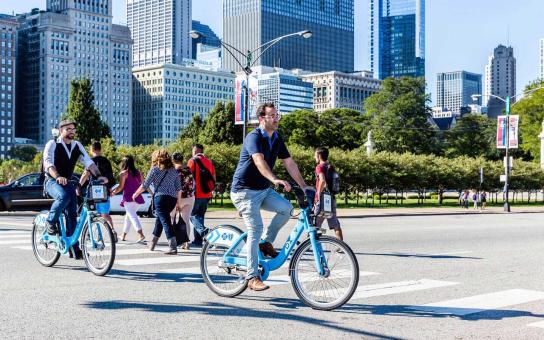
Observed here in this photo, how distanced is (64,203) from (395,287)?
4.39 meters

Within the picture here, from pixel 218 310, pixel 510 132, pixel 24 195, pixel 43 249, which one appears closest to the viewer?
pixel 218 310

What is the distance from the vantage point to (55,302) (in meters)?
7.82

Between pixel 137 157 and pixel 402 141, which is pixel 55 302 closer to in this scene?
pixel 137 157

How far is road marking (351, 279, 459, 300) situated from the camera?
8644 mm

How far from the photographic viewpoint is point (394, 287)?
9164 millimetres

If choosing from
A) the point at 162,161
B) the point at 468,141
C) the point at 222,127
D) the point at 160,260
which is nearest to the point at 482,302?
the point at 160,260

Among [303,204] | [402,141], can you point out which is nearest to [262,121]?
[303,204]

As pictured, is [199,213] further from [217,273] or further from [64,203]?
[217,273]

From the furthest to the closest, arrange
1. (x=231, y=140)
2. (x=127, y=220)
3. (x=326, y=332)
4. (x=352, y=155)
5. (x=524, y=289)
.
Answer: (x=231, y=140)
(x=352, y=155)
(x=127, y=220)
(x=524, y=289)
(x=326, y=332)

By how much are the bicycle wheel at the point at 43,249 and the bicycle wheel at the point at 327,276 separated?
4.28 metres

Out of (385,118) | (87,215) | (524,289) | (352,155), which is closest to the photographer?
(524,289)

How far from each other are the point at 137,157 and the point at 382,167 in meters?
19.3

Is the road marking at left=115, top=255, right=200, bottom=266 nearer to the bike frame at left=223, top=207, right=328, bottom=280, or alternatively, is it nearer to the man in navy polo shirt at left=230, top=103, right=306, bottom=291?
the bike frame at left=223, top=207, right=328, bottom=280

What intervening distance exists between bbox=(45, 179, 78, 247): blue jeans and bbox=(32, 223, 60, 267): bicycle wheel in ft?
1.42
